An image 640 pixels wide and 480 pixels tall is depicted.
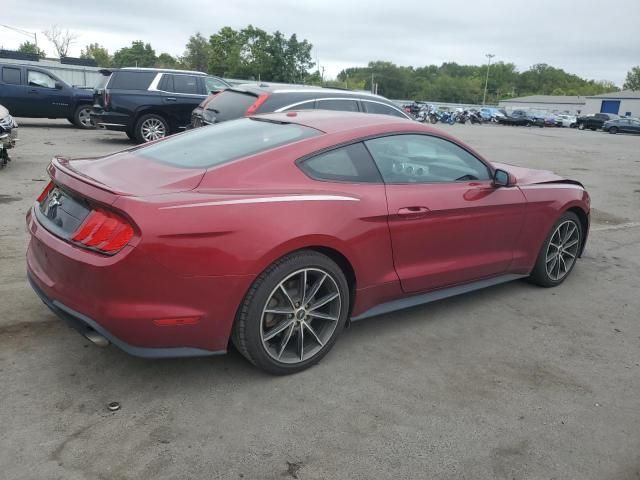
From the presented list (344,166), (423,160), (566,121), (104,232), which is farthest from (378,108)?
(566,121)

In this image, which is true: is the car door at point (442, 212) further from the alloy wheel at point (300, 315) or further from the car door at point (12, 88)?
the car door at point (12, 88)

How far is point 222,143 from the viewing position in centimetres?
365

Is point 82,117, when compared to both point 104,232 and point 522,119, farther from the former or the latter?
point 522,119

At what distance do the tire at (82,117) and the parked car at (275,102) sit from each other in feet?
28.6

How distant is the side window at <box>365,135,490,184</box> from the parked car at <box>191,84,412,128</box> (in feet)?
13.2

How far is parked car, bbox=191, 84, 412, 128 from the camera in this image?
786 cm

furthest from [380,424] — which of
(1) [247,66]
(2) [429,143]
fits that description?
(1) [247,66]

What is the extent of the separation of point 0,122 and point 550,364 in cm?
839

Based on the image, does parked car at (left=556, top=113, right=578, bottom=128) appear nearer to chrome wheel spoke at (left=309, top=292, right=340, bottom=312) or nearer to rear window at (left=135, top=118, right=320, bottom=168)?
rear window at (left=135, top=118, right=320, bottom=168)

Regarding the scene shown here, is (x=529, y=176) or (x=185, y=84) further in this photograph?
(x=185, y=84)

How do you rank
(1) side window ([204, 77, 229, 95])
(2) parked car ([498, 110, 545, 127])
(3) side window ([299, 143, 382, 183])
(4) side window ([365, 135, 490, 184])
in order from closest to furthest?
(3) side window ([299, 143, 382, 183])
(4) side window ([365, 135, 490, 184])
(1) side window ([204, 77, 229, 95])
(2) parked car ([498, 110, 545, 127])

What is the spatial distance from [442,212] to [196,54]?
106 metres

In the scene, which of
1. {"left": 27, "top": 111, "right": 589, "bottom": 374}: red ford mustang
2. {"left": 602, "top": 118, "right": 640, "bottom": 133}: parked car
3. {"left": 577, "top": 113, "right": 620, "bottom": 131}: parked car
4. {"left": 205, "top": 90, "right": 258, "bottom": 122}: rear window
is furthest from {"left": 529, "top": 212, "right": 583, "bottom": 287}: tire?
{"left": 577, "top": 113, "right": 620, "bottom": 131}: parked car

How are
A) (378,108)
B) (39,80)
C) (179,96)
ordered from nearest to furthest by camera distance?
(378,108), (179,96), (39,80)
